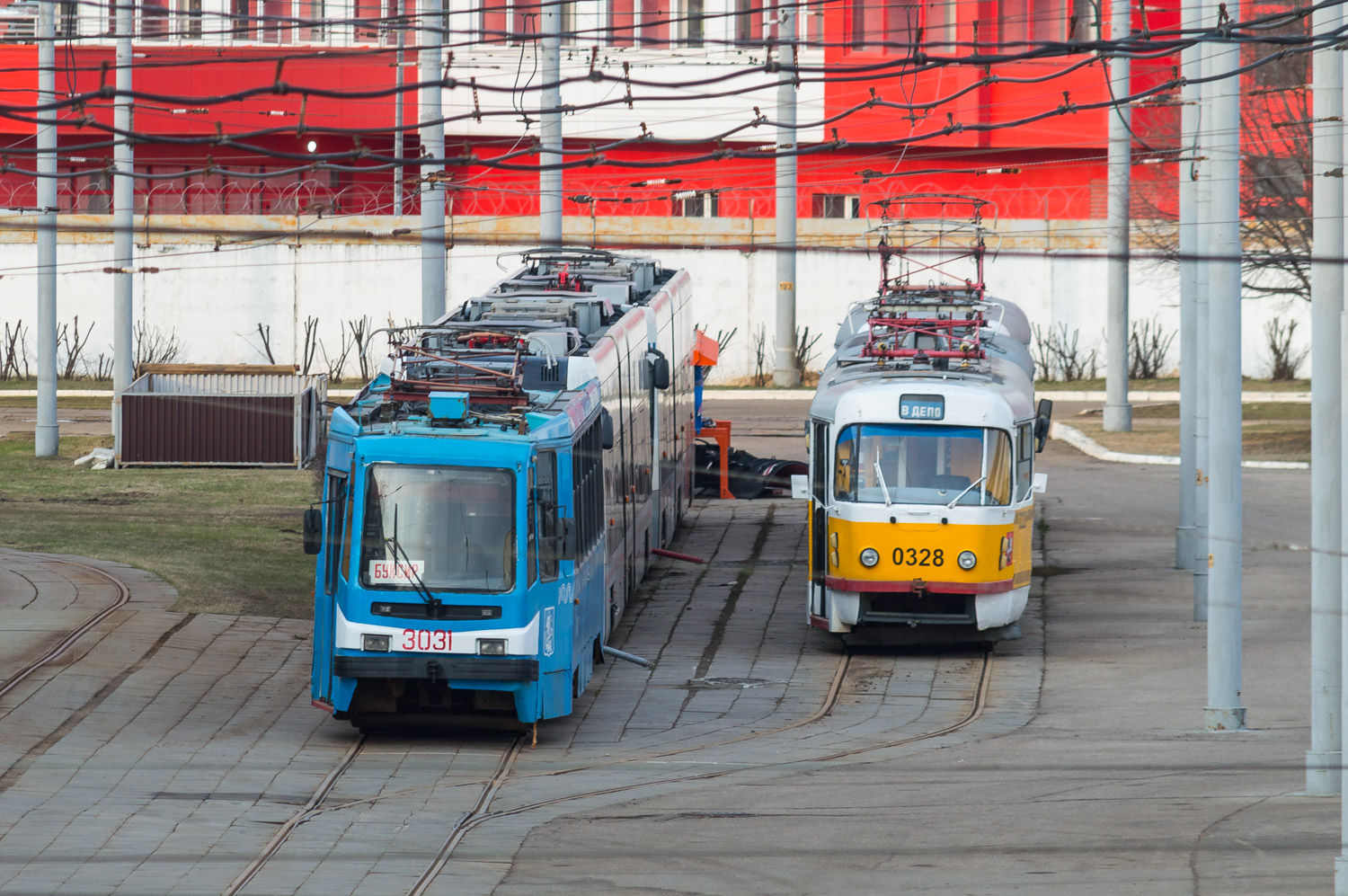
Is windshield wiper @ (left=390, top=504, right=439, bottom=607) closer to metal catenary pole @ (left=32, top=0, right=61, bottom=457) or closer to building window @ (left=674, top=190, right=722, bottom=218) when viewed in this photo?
metal catenary pole @ (left=32, top=0, right=61, bottom=457)

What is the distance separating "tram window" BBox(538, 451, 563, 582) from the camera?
14.6m

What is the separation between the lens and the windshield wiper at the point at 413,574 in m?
14.3

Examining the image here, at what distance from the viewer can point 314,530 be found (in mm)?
14648

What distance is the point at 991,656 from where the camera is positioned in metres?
18.9

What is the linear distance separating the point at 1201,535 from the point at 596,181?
28.1 meters

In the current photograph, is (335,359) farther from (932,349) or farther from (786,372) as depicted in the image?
(932,349)

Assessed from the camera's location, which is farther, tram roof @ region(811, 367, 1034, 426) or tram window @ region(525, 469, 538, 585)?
tram roof @ region(811, 367, 1034, 426)

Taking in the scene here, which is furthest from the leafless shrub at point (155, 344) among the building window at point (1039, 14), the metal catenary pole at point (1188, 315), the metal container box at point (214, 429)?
the metal catenary pole at point (1188, 315)

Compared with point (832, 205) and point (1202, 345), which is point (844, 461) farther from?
point (832, 205)

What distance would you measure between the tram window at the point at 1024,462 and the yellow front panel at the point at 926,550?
1.86 ft

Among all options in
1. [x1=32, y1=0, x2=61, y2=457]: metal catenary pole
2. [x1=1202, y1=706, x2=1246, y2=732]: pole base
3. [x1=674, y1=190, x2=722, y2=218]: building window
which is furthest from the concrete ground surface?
[x1=674, y1=190, x2=722, y2=218]: building window

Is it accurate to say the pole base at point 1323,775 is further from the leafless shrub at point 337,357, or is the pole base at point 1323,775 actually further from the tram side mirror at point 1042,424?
the leafless shrub at point 337,357

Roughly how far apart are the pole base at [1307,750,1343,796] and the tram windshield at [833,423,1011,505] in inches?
220

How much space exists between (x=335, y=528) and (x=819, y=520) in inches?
222
